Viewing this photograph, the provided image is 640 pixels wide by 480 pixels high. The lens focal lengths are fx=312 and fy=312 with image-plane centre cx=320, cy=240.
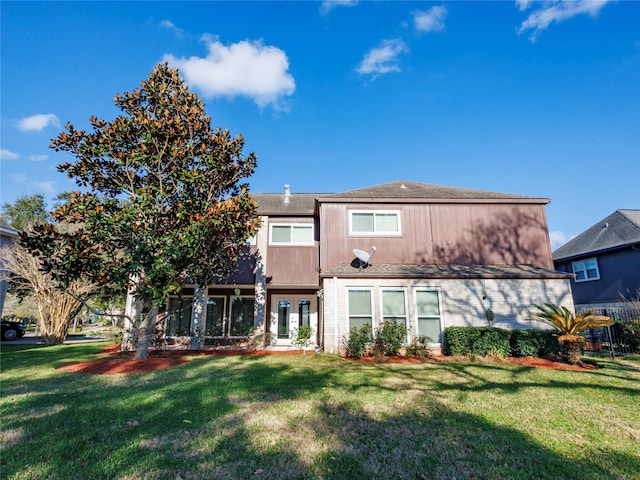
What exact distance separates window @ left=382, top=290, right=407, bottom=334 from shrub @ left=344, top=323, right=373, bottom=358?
90 cm

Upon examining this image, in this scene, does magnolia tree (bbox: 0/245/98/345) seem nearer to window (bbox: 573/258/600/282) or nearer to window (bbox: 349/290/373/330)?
window (bbox: 349/290/373/330)

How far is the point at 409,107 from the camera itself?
16672mm

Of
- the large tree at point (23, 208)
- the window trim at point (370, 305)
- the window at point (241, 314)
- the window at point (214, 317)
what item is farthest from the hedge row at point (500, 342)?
the large tree at point (23, 208)

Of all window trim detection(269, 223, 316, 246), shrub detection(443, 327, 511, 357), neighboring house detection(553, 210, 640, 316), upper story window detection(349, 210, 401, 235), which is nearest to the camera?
shrub detection(443, 327, 511, 357)

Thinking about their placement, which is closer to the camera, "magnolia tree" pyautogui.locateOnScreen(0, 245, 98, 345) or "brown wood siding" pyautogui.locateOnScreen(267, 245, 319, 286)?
"brown wood siding" pyautogui.locateOnScreen(267, 245, 319, 286)

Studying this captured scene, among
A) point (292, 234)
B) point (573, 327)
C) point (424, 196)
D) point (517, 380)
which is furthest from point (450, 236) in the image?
point (517, 380)

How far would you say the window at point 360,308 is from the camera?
11.5 metres

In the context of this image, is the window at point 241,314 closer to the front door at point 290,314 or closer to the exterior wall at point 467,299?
the front door at point 290,314

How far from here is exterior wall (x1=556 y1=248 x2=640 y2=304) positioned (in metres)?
16.4

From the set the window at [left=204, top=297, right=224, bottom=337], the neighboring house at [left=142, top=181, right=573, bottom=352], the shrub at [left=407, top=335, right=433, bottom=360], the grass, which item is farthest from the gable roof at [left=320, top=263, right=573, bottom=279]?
the window at [left=204, top=297, right=224, bottom=337]

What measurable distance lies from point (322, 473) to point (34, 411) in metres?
5.19

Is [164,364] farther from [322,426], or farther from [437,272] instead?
[437,272]

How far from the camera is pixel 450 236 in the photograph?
13.8m

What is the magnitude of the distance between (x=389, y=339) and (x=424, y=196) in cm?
675
